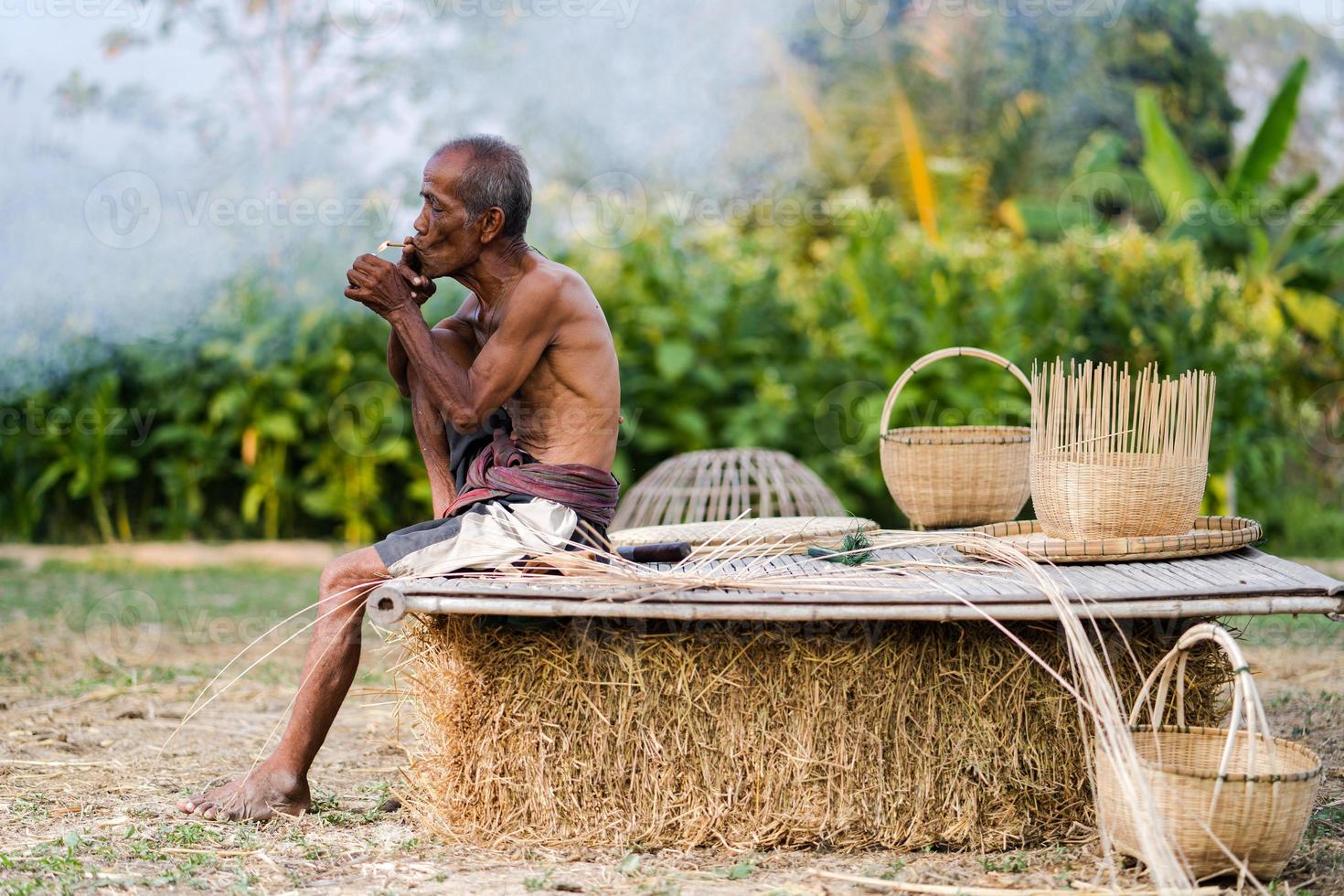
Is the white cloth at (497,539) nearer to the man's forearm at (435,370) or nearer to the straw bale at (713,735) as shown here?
the straw bale at (713,735)

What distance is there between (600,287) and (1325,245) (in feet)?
20.6

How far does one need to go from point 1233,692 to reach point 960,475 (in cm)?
151

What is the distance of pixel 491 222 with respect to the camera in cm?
350

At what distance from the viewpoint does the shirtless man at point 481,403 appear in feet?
11.0

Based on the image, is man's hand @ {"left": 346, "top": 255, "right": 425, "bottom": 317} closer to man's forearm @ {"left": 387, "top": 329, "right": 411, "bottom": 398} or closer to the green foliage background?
man's forearm @ {"left": 387, "top": 329, "right": 411, "bottom": 398}

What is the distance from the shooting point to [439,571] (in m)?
3.25

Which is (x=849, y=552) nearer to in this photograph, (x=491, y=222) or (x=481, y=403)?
(x=481, y=403)

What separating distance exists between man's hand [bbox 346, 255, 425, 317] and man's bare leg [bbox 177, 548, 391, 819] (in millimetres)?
626

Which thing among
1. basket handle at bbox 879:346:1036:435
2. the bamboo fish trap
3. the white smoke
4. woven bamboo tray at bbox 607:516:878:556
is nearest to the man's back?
woven bamboo tray at bbox 607:516:878:556

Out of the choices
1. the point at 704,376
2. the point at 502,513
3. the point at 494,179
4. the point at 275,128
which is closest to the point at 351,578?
the point at 502,513

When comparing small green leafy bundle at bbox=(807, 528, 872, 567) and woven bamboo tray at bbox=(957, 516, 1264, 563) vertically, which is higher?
woven bamboo tray at bbox=(957, 516, 1264, 563)

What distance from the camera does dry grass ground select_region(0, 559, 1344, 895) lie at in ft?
9.71

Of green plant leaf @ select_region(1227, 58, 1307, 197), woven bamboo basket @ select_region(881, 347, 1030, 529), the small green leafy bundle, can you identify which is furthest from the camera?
green plant leaf @ select_region(1227, 58, 1307, 197)

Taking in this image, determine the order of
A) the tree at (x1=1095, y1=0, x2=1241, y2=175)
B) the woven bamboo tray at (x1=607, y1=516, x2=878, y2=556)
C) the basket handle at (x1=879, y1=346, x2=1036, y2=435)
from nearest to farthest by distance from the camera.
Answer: the woven bamboo tray at (x1=607, y1=516, x2=878, y2=556) → the basket handle at (x1=879, y1=346, x2=1036, y2=435) → the tree at (x1=1095, y1=0, x2=1241, y2=175)
